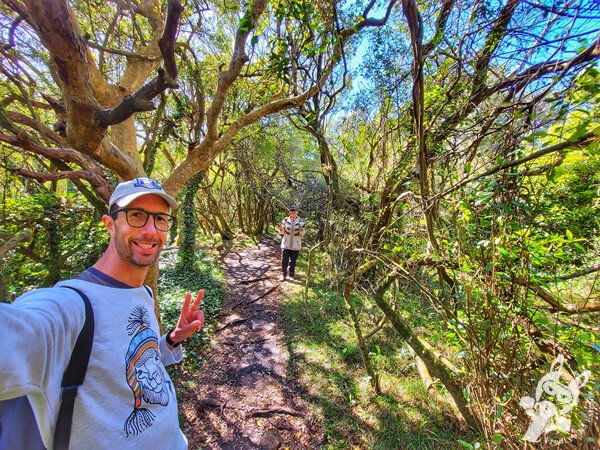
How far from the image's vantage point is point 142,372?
1290 mm

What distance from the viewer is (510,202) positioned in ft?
5.19

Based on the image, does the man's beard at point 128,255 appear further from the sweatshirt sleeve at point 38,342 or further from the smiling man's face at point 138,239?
the sweatshirt sleeve at point 38,342

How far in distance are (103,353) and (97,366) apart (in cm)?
5

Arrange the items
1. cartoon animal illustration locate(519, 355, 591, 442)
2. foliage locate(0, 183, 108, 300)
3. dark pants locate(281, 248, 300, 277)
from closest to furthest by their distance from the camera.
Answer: cartoon animal illustration locate(519, 355, 591, 442)
foliage locate(0, 183, 108, 300)
dark pants locate(281, 248, 300, 277)

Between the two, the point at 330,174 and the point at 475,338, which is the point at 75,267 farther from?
the point at 475,338

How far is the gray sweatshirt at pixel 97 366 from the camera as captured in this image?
0.87 meters

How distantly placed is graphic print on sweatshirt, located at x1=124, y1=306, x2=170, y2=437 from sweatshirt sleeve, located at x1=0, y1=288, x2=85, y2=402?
28 cm

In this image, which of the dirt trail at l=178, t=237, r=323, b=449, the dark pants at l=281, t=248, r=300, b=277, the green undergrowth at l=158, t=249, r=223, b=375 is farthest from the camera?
the dark pants at l=281, t=248, r=300, b=277

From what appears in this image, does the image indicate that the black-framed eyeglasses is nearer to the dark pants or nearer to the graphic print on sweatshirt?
the graphic print on sweatshirt

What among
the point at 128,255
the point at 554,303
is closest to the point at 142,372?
the point at 128,255

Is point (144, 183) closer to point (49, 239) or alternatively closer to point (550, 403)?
point (550, 403)

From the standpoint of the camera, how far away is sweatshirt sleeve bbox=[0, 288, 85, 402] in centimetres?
83

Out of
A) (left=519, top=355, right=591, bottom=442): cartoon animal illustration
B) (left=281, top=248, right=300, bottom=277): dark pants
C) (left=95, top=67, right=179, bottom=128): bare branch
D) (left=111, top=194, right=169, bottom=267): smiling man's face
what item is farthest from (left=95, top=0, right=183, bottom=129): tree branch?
(left=281, top=248, right=300, bottom=277): dark pants

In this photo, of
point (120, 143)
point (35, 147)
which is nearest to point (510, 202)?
point (35, 147)
